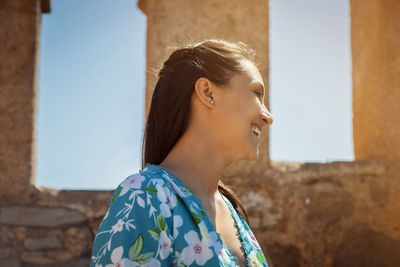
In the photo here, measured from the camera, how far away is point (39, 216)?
3.04 metres

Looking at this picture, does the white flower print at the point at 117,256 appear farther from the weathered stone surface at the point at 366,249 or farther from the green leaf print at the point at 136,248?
the weathered stone surface at the point at 366,249

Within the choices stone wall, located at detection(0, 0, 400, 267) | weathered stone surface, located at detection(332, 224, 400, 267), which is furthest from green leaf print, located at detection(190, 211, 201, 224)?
weathered stone surface, located at detection(332, 224, 400, 267)

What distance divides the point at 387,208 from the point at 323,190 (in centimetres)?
58

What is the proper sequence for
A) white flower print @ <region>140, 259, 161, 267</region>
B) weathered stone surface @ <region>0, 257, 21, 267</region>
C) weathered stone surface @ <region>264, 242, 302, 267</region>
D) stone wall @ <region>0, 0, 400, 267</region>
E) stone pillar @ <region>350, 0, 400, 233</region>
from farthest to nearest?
Result: stone pillar @ <region>350, 0, 400, 233</region> < weathered stone surface @ <region>264, 242, 302, 267</region> < stone wall @ <region>0, 0, 400, 267</region> < weathered stone surface @ <region>0, 257, 21, 267</region> < white flower print @ <region>140, 259, 161, 267</region>

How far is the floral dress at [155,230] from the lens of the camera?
0.95m

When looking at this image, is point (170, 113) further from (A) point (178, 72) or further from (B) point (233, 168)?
(B) point (233, 168)

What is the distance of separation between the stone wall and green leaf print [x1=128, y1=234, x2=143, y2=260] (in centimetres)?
222

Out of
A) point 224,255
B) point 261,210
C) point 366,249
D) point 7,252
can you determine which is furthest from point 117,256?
point 366,249

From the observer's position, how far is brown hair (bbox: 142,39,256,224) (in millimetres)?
1281

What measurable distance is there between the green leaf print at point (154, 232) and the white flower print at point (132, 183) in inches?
4.2

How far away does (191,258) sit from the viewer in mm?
1008

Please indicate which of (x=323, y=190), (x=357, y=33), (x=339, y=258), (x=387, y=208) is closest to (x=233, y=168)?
(x=323, y=190)

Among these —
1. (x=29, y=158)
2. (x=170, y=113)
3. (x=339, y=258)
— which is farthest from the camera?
(x=339, y=258)

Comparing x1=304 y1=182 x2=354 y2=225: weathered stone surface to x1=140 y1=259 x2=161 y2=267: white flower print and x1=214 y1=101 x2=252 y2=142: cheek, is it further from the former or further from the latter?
x1=140 y1=259 x2=161 y2=267: white flower print
